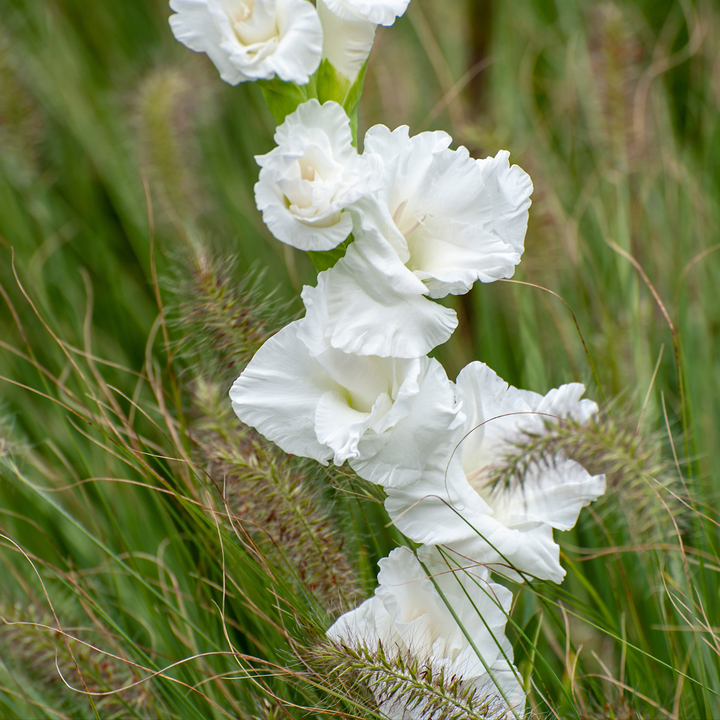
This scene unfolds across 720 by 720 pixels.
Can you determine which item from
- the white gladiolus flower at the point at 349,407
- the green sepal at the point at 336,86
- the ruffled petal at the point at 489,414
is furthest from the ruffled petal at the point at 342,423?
the green sepal at the point at 336,86

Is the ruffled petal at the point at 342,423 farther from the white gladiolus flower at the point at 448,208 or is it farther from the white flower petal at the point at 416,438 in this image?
the white gladiolus flower at the point at 448,208

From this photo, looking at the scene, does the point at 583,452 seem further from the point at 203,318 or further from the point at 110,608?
the point at 110,608

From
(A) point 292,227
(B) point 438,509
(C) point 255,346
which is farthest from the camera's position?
(C) point 255,346

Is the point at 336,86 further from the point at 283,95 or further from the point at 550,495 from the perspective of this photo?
the point at 550,495

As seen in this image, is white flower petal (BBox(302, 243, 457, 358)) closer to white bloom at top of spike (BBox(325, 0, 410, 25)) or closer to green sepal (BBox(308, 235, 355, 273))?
green sepal (BBox(308, 235, 355, 273))

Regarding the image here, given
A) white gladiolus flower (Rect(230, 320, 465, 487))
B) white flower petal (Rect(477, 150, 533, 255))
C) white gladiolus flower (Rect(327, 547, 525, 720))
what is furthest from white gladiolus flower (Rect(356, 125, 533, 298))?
white gladiolus flower (Rect(327, 547, 525, 720))

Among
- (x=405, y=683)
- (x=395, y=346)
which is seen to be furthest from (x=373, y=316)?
(x=405, y=683)
